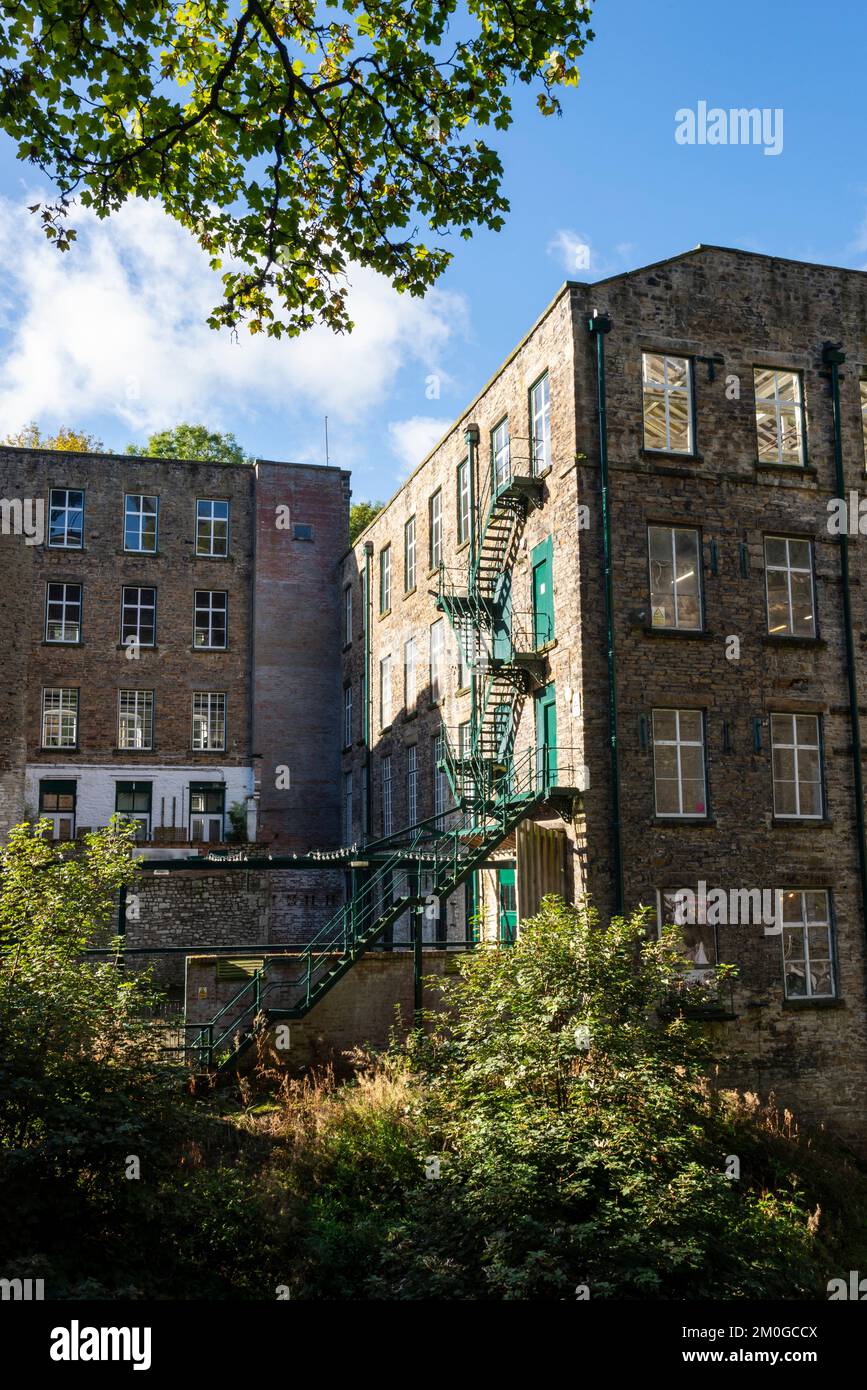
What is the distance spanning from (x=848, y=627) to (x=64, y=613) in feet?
77.7

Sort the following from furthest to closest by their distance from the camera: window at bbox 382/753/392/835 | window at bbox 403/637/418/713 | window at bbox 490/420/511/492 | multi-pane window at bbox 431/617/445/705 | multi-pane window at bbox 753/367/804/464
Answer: window at bbox 382/753/392/835
window at bbox 403/637/418/713
multi-pane window at bbox 431/617/445/705
window at bbox 490/420/511/492
multi-pane window at bbox 753/367/804/464

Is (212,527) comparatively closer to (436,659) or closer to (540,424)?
(436,659)

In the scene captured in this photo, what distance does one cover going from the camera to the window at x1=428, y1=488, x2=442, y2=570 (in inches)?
1062

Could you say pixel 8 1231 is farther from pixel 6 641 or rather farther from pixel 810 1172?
pixel 6 641

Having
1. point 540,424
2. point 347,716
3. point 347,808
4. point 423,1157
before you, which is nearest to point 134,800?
point 347,808

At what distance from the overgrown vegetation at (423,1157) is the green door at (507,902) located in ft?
19.8

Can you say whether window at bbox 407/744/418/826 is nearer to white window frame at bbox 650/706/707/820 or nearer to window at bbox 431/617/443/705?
window at bbox 431/617/443/705

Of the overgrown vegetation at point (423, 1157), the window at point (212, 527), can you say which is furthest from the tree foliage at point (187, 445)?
the overgrown vegetation at point (423, 1157)

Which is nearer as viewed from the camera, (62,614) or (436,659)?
(436,659)

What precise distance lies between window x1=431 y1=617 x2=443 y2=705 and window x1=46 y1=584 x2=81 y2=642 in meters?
13.1

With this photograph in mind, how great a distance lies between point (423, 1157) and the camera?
1224 centimetres

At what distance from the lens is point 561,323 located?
19.8 metres

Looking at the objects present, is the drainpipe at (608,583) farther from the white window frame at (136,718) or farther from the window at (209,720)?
the white window frame at (136,718)

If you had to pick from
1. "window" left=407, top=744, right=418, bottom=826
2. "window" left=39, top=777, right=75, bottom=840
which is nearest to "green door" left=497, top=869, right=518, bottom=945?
"window" left=407, top=744, right=418, bottom=826
